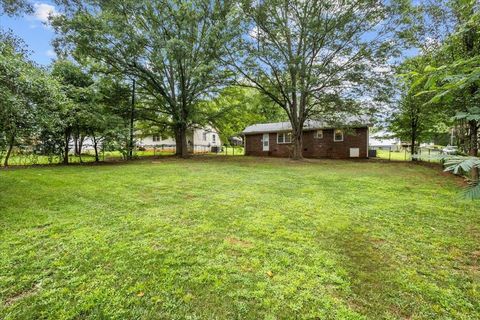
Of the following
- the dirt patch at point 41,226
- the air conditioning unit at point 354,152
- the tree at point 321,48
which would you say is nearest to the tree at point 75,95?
the tree at point 321,48

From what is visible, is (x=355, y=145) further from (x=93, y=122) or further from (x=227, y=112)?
(x=93, y=122)

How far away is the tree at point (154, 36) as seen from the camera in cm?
1302

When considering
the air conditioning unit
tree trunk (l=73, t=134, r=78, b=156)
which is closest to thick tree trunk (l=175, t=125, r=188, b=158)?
tree trunk (l=73, t=134, r=78, b=156)

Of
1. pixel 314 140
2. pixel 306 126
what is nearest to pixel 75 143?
pixel 306 126

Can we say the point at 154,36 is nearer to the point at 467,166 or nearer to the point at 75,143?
the point at 75,143

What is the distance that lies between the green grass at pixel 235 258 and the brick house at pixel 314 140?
12.9 metres

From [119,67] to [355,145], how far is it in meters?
17.7

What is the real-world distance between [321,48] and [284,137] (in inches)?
347

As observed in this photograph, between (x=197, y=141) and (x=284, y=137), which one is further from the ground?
(x=197, y=141)

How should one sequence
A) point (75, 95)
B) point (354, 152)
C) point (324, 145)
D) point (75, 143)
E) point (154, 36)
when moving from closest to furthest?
point (75, 95)
point (154, 36)
point (75, 143)
point (354, 152)
point (324, 145)

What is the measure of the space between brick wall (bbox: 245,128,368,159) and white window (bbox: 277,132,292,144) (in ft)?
1.12

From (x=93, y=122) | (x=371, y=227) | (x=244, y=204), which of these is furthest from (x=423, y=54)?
(x=93, y=122)

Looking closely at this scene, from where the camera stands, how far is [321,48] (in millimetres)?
14031

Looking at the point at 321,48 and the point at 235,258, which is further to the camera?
the point at 321,48
